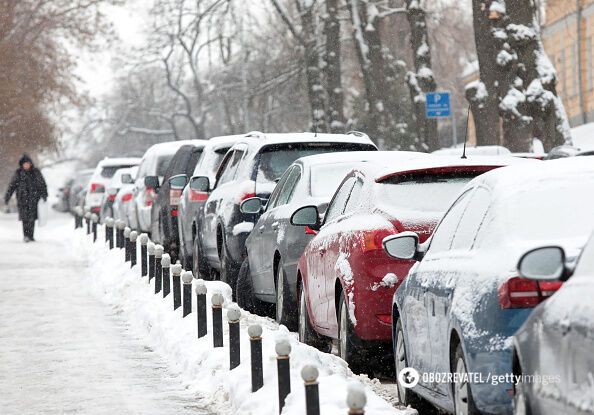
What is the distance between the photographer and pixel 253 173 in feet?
52.6

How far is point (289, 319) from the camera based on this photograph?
13344mm

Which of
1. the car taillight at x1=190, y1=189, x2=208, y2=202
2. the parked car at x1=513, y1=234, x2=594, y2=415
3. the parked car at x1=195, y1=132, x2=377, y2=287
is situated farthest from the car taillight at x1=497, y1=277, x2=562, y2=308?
the car taillight at x1=190, y1=189, x2=208, y2=202

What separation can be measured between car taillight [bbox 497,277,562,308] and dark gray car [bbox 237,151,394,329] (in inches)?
237

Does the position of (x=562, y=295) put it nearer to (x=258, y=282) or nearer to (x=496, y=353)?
(x=496, y=353)

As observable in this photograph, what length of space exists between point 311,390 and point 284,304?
20.1 feet

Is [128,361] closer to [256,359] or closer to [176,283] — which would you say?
[176,283]

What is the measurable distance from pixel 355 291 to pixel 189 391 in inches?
58.0

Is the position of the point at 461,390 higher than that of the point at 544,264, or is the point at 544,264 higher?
the point at 544,264

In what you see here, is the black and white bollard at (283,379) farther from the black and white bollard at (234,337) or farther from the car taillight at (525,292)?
the car taillight at (525,292)

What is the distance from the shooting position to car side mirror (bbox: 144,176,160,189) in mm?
24791

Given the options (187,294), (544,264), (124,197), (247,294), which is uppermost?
(544,264)

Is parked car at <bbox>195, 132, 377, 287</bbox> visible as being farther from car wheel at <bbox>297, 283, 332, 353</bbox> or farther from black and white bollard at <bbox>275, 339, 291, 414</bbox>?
black and white bollard at <bbox>275, 339, 291, 414</bbox>

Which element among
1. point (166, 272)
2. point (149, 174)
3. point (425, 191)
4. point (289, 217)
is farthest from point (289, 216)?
point (149, 174)

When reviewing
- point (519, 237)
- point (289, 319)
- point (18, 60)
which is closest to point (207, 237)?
point (289, 319)
